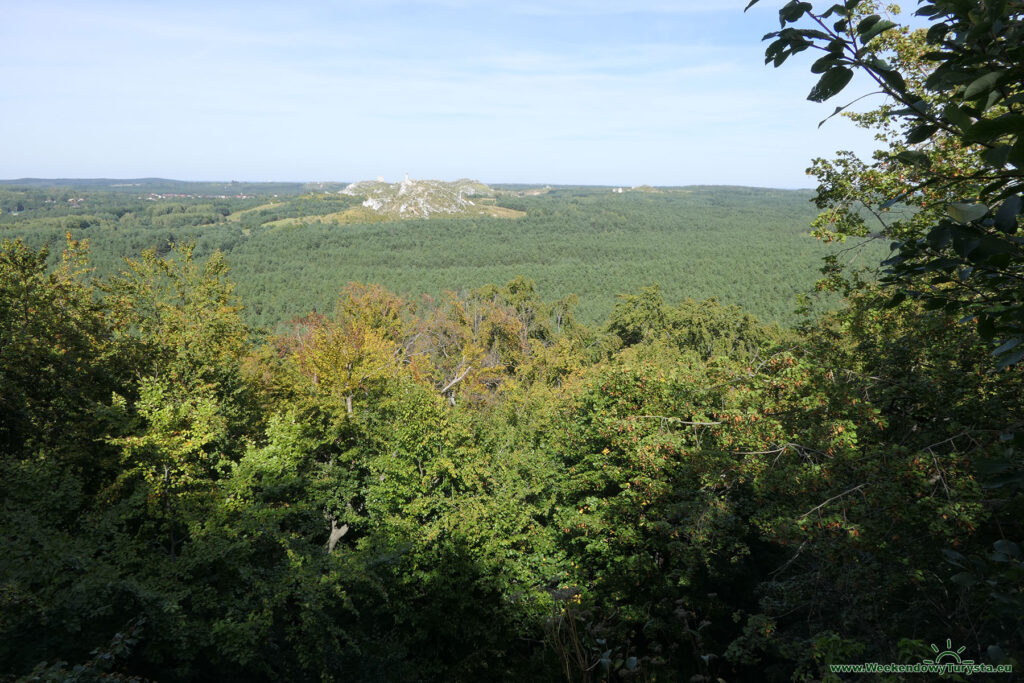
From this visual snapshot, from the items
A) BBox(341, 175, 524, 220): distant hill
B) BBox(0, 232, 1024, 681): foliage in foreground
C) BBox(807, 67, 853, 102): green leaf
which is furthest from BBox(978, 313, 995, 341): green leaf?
BBox(341, 175, 524, 220): distant hill

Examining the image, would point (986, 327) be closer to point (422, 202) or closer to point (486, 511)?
point (486, 511)

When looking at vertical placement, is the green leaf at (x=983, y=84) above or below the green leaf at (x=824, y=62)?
below

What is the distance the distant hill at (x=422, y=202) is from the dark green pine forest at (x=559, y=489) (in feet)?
473

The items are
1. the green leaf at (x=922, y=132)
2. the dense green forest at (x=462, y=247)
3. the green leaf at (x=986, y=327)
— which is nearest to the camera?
the green leaf at (x=922, y=132)

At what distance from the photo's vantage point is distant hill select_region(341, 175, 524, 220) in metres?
157

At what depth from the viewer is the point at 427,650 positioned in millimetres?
10688

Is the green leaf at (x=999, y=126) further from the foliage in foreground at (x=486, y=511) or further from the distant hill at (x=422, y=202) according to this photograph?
the distant hill at (x=422, y=202)

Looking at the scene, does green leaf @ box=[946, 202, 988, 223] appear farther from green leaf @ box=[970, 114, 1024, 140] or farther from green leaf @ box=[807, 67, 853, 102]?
green leaf @ box=[807, 67, 853, 102]

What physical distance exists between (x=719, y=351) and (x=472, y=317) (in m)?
15.2

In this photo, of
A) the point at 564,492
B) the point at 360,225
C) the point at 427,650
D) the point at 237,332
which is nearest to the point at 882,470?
the point at 564,492

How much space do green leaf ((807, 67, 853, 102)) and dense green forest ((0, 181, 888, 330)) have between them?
45.6 meters

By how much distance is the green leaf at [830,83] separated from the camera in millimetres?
1703

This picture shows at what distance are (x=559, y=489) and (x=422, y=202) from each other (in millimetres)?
161285

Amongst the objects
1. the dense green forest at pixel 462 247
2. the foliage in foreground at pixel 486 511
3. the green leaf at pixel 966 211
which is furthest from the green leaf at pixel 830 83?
the dense green forest at pixel 462 247
